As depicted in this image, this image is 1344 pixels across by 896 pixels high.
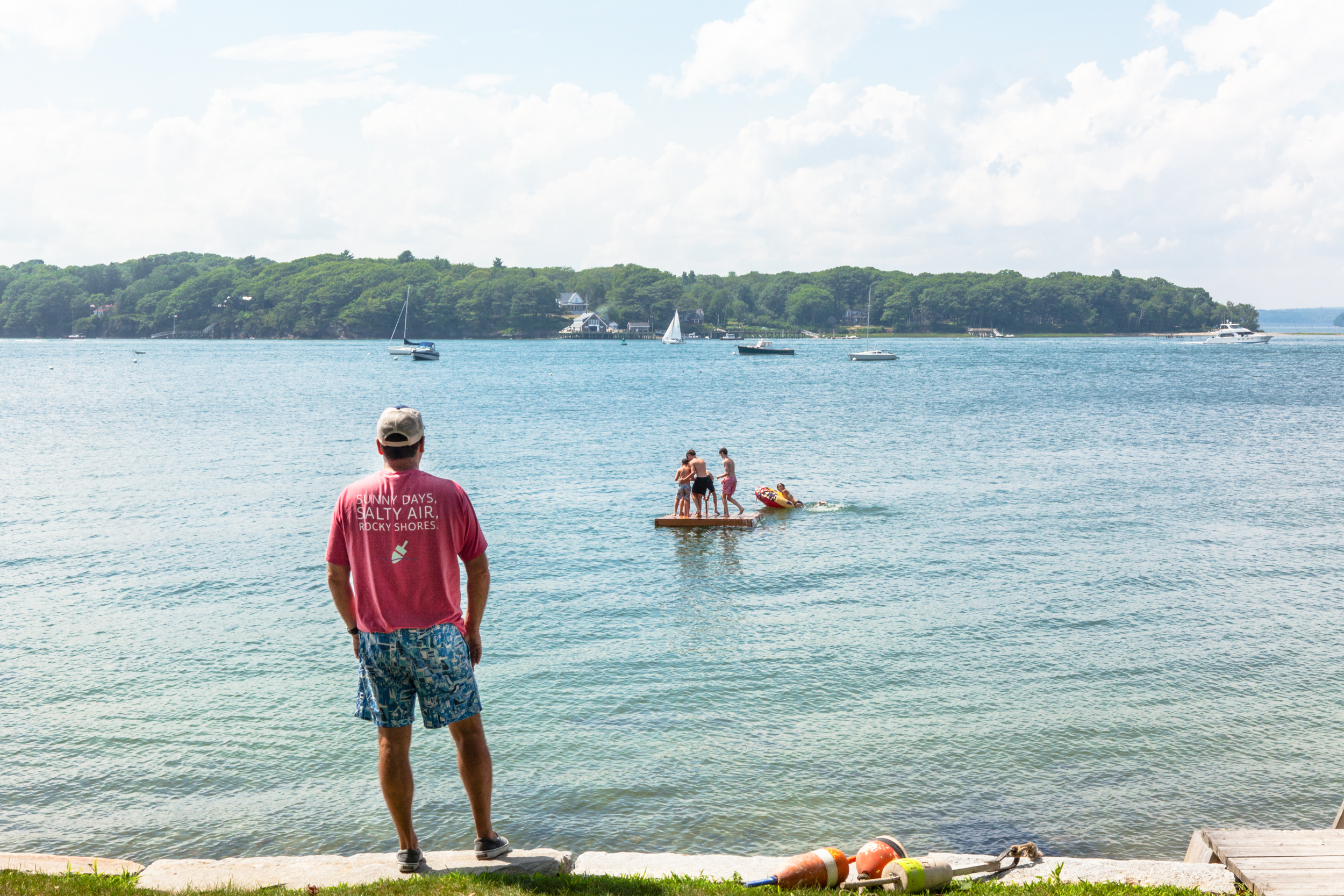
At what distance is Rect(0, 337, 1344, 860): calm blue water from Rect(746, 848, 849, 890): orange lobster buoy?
7.10 feet

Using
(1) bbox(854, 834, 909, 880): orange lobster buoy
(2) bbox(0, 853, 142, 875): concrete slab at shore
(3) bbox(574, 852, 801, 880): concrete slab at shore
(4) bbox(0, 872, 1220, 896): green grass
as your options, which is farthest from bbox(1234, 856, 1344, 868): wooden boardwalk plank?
(2) bbox(0, 853, 142, 875): concrete slab at shore

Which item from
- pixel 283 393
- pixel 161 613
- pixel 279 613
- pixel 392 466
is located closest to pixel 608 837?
pixel 392 466

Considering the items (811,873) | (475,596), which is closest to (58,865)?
(475,596)

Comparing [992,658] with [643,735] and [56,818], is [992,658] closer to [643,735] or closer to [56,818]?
[643,735]

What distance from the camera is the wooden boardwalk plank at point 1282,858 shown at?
5.23 meters

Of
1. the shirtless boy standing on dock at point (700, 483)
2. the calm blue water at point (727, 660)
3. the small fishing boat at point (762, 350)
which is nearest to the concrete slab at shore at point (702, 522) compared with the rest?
the calm blue water at point (727, 660)

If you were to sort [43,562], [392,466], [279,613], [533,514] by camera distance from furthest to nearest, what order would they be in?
[533,514]
[43,562]
[279,613]
[392,466]

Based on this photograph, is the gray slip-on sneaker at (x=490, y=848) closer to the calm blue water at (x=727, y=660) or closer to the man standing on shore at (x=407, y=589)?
the man standing on shore at (x=407, y=589)

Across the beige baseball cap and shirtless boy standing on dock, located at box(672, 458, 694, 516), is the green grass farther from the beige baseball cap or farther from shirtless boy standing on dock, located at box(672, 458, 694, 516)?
shirtless boy standing on dock, located at box(672, 458, 694, 516)

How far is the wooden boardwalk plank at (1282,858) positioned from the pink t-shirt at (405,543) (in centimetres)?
455

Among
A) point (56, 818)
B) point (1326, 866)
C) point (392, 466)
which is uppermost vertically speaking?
point (392, 466)

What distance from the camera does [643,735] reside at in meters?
10.3

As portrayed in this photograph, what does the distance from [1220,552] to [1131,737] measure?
35.8 feet

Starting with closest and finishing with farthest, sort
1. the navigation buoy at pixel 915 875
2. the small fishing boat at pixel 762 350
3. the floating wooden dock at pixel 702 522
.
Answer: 1. the navigation buoy at pixel 915 875
2. the floating wooden dock at pixel 702 522
3. the small fishing boat at pixel 762 350
